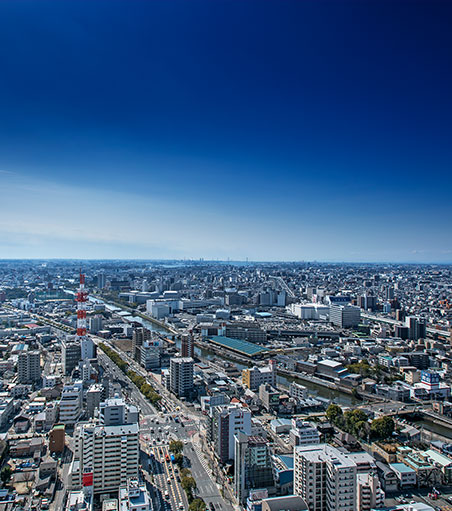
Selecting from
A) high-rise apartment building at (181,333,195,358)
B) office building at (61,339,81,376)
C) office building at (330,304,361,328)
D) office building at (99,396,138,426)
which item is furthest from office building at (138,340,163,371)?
office building at (330,304,361,328)

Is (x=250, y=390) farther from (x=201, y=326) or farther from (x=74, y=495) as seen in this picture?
(x=201, y=326)

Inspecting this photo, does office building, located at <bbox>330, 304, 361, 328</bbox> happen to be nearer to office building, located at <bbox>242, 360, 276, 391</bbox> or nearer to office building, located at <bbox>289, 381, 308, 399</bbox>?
office building, located at <bbox>242, 360, 276, 391</bbox>

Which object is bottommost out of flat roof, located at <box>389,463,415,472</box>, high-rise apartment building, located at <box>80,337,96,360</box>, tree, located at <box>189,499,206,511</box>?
flat roof, located at <box>389,463,415,472</box>

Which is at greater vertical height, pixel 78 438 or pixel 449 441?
pixel 78 438

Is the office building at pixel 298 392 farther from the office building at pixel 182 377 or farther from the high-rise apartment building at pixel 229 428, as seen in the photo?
the high-rise apartment building at pixel 229 428

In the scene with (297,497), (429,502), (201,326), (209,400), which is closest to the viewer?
(297,497)

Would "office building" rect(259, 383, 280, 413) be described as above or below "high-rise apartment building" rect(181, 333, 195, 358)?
below

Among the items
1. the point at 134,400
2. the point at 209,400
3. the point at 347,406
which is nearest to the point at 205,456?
the point at 209,400
